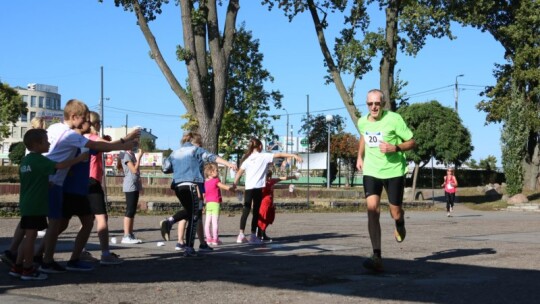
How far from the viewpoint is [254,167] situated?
12984 mm

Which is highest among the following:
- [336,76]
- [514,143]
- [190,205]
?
[336,76]

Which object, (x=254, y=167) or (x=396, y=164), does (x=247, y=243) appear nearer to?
(x=254, y=167)

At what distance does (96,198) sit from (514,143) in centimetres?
3408

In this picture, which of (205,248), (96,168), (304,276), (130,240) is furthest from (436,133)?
(304,276)

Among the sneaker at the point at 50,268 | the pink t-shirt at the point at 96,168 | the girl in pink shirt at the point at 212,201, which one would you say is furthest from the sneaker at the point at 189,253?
the sneaker at the point at 50,268

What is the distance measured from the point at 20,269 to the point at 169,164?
11.2 feet

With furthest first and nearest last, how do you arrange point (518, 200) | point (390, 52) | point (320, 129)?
1. point (320, 129)
2. point (518, 200)
3. point (390, 52)

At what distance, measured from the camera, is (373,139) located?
907 cm

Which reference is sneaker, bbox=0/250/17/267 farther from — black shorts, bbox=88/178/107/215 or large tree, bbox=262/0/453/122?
large tree, bbox=262/0/453/122

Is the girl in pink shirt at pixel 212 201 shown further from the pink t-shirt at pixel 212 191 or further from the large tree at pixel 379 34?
the large tree at pixel 379 34

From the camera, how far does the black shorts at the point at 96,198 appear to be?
380 inches

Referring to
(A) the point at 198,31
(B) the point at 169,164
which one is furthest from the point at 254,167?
(A) the point at 198,31

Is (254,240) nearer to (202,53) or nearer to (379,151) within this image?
(379,151)

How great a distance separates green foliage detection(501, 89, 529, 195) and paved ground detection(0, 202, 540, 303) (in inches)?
1093
